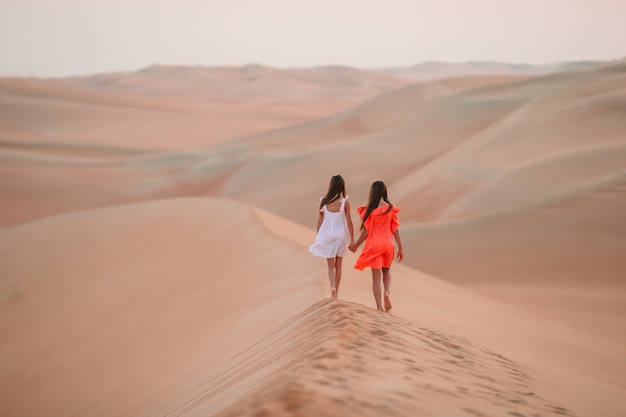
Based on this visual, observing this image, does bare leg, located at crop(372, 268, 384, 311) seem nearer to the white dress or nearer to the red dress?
the red dress

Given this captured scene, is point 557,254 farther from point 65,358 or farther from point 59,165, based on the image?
point 59,165

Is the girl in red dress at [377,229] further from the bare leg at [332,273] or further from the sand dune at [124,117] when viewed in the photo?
the sand dune at [124,117]

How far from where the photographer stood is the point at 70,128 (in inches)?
1908

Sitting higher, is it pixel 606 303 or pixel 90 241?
pixel 90 241

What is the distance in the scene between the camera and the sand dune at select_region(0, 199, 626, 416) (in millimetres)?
4090

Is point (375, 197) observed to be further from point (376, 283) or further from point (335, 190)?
point (376, 283)

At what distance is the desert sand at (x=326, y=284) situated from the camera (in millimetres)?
4590

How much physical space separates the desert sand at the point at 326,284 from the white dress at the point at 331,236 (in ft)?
1.58

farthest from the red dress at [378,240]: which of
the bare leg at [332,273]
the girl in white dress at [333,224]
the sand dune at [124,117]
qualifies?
the sand dune at [124,117]

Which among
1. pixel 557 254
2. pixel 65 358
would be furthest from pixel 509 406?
pixel 557 254

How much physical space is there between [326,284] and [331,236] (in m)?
1.06

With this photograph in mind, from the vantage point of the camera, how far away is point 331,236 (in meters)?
6.20

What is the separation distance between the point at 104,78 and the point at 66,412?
125 meters

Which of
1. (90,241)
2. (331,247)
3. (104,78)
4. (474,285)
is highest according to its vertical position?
(104,78)
